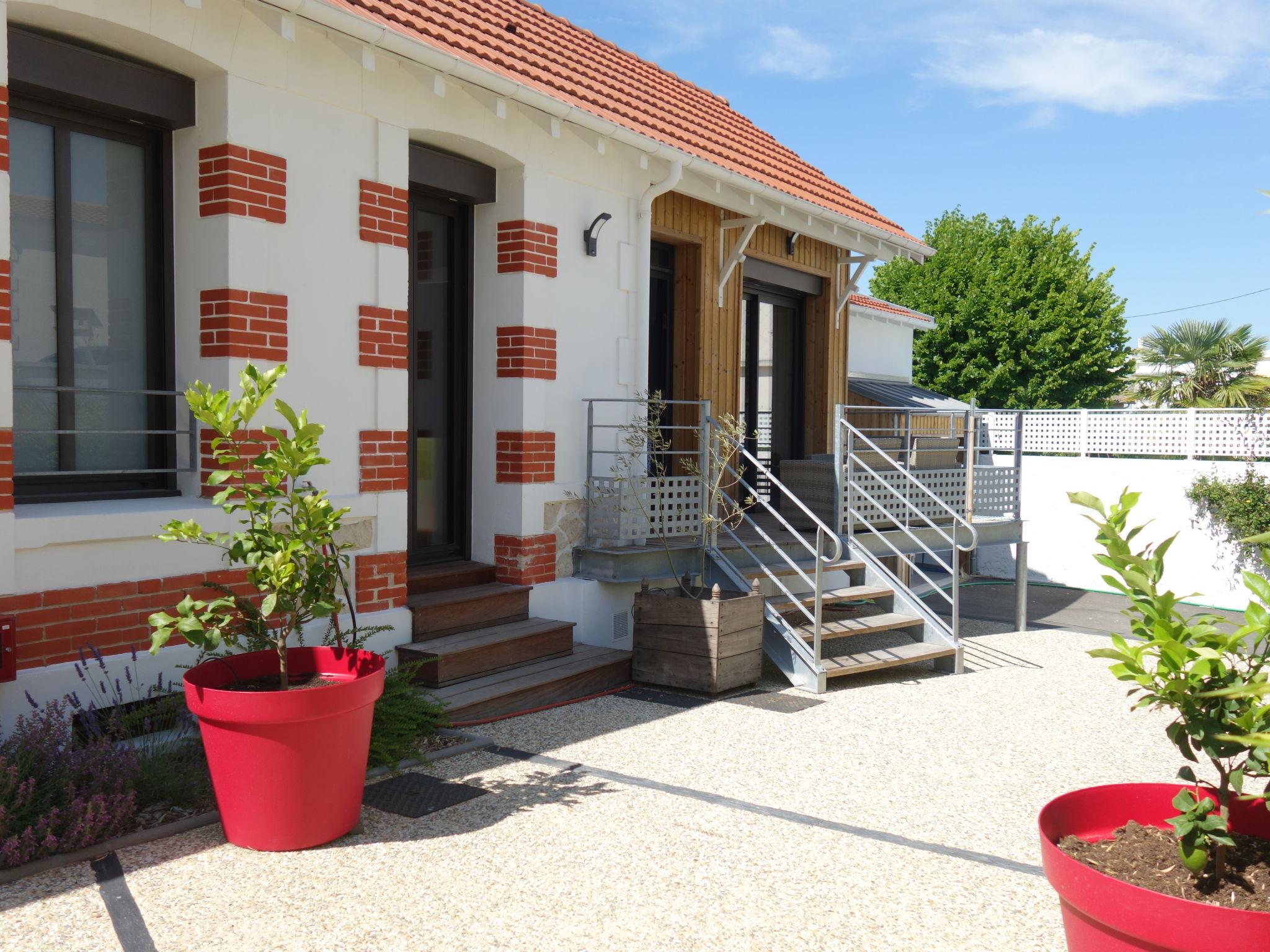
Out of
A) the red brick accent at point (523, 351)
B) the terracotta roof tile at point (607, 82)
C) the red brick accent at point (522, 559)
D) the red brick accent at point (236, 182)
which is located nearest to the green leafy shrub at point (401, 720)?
the red brick accent at point (522, 559)

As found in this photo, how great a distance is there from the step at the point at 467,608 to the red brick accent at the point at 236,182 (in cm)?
231

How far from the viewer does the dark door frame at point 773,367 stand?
387 inches

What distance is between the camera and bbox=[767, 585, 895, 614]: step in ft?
23.7

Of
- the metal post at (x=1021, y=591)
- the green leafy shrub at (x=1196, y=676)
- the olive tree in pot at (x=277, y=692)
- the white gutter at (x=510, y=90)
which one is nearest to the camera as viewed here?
the green leafy shrub at (x=1196, y=676)

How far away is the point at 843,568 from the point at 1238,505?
7.53 m

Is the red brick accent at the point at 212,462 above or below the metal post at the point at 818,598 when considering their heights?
above

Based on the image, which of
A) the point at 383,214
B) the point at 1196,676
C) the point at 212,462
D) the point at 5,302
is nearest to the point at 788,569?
the point at 383,214

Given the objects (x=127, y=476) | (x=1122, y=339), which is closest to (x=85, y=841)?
(x=127, y=476)

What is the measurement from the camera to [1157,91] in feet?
121

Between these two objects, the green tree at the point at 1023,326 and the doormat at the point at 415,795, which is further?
the green tree at the point at 1023,326

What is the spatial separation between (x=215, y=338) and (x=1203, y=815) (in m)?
4.48

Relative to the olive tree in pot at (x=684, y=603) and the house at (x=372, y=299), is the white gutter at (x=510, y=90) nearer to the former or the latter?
the house at (x=372, y=299)

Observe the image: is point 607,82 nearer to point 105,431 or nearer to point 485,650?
point 485,650

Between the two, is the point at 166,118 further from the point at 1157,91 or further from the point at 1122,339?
the point at 1157,91
